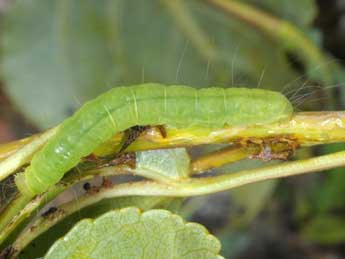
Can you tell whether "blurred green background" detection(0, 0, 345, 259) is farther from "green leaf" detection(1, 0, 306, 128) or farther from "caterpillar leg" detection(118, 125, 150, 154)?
"caterpillar leg" detection(118, 125, 150, 154)

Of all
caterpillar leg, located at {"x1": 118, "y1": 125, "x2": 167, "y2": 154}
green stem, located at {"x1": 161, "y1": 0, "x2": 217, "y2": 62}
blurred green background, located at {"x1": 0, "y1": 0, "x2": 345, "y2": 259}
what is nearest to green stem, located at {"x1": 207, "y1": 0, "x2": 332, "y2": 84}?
blurred green background, located at {"x1": 0, "y1": 0, "x2": 345, "y2": 259}

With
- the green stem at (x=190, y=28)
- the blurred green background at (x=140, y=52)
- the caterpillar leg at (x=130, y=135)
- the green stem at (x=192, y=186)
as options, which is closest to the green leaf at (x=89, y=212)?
the green stem at (x=192, y=186)

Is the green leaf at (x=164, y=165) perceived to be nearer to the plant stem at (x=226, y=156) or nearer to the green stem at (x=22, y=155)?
the plant stem at (x=226, y=156)

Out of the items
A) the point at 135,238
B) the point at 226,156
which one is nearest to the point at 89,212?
the point at 135,238

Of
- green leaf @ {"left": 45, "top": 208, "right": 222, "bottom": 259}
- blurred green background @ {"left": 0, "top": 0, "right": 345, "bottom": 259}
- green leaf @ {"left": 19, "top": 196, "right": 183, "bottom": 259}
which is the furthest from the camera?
blurred green background @ {"left": 0, "top": 0, "right": 345, "bottom": 259}

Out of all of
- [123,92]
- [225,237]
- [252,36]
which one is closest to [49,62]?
[252,36]

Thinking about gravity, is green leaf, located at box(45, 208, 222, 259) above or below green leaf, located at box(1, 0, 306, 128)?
above

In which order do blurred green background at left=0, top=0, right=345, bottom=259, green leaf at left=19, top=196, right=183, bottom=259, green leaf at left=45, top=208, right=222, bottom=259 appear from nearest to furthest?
green leaf at left=45, top=208, right=222, bottom=259
green leaf at left=19, top=196, right=183, bottom=259
blurred green background at left=0, top=0, right=345, bottom=259

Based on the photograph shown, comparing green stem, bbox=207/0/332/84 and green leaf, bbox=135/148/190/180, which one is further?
green stem, bbox=207/0/332/84
